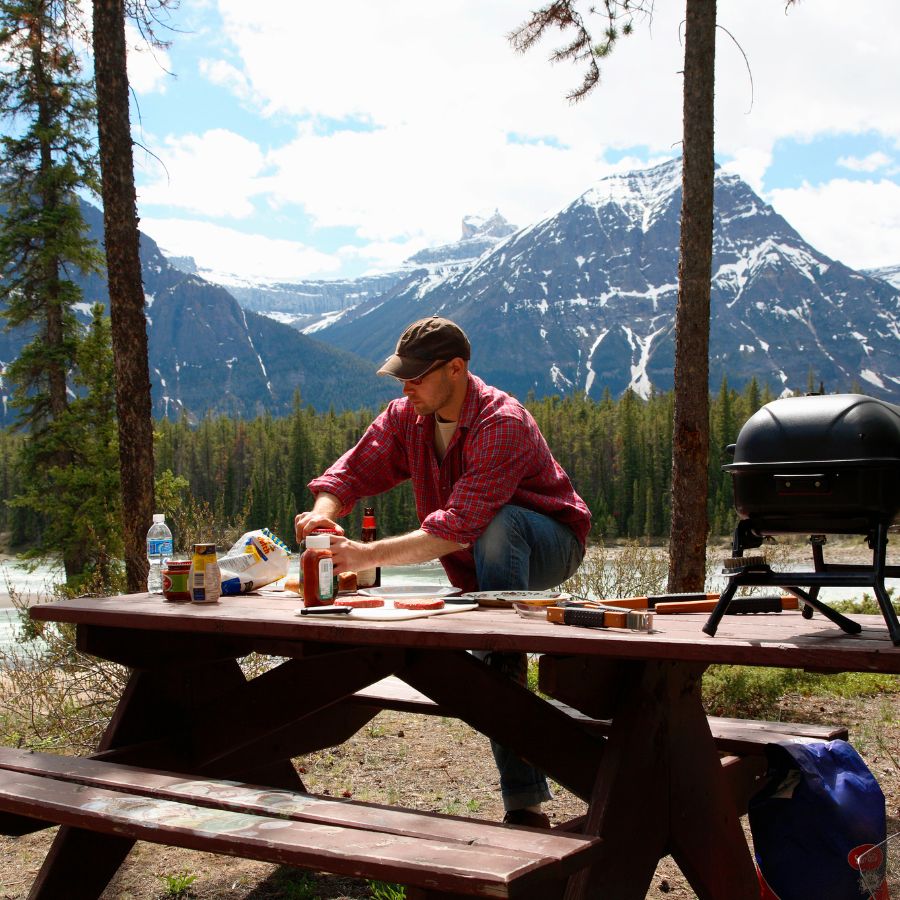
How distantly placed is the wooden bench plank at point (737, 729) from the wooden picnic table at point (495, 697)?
0.17 metres

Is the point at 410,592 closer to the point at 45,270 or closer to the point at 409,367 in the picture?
the point at 409,367

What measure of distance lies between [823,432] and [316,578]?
4.75ft

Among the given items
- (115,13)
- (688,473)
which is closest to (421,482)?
(688,473)

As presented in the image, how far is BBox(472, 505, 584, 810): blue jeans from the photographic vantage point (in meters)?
3.24

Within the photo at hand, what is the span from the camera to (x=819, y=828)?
2707mm

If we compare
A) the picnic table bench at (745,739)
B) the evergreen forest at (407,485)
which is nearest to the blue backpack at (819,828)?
the picnic table bench at (745,739)

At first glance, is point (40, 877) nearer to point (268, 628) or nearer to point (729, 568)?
point (268, 628)

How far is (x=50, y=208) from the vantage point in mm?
22688

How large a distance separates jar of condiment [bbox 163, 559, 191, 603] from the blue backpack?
1835 millimetres

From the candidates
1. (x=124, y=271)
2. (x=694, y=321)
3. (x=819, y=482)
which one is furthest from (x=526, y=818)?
(x=124, y=271)

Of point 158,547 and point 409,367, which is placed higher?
point 409,367

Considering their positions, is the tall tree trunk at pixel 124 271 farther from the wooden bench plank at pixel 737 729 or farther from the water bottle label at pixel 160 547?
the wooden bench plank at pixel 737 729

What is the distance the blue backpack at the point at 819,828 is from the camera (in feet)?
8.75

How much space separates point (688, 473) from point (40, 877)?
5207 millimetres
